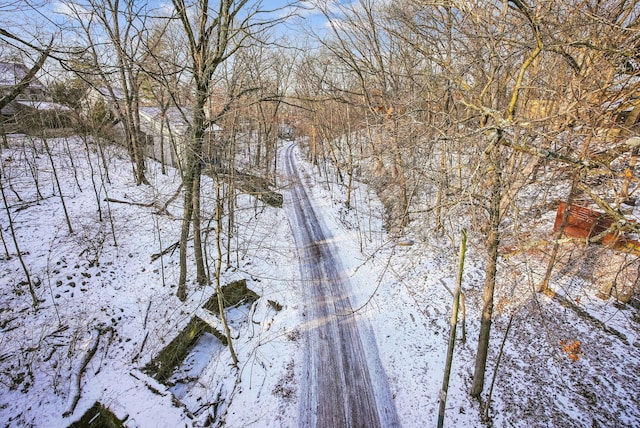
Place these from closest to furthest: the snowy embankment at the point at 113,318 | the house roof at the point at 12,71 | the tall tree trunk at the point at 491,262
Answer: the tall tree trunk at the point at 491,262, the house roof at the point at 12,71, the snowy embankment at the point at 113,318

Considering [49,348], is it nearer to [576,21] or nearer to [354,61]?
[576,21]

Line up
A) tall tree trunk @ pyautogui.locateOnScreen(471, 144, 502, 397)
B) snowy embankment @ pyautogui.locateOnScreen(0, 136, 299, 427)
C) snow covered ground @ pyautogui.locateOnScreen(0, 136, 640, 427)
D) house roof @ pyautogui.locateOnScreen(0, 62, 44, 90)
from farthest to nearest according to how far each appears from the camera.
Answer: snowy embankment @ pyautogui.locateOnScreen(0, 136, 299, 427), snow covered ground @ pyautogui.locateOnScreen(0, 136, 640, 427), house roof @ pyautogui.locateOnScreen(0, 62, 44, 90), tall tree trunk @ pyautogui.locateOnScreen(471, 144, 502, 397)

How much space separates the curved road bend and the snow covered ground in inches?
15.5

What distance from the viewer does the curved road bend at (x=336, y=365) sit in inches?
319

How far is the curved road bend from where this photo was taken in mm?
8109

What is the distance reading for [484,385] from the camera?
8625 mm

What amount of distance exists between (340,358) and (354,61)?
16473mm

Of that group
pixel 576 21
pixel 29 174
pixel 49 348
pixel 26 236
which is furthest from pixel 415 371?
pixel 29 174

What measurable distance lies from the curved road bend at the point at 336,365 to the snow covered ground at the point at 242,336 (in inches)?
15.5

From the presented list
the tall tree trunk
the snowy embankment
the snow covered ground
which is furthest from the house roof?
the tall tree trunk

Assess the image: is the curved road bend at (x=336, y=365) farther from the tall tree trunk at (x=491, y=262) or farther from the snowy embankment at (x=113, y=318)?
the tall tree trunk at (x=491, y=262)

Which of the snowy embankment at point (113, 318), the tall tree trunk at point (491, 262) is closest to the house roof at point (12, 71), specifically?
the snowy embankment at point (113, 318)

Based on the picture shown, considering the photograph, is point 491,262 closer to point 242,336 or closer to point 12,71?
point 242,336

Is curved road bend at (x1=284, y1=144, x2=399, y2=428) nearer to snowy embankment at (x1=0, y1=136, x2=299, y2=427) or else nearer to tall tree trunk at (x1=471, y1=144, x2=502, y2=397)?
snowy embankment at (x1=0, y1=136, x2=299, y2=427)
